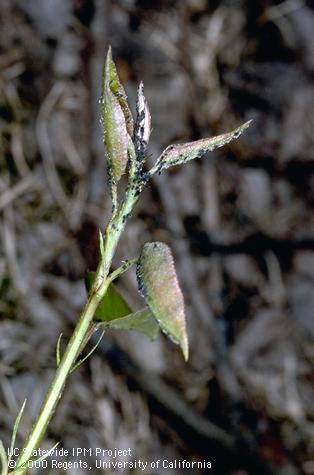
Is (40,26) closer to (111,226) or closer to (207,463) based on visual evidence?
(207,463)

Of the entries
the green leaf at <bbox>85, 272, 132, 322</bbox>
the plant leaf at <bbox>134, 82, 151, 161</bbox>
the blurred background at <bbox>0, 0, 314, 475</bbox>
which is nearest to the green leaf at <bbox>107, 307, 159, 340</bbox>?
the green leaf at <bbox>85, 272, 132, 322</bbox>

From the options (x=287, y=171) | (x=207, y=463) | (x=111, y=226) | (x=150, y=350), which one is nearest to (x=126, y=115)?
(x=111, y=226)

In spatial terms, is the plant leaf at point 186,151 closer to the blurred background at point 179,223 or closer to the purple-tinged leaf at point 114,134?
the purple-tinged leaf at point 114,134

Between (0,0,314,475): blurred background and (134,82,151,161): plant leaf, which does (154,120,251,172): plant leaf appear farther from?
(0,0,314,475): blurred background

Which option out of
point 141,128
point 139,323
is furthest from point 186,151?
point 139,323

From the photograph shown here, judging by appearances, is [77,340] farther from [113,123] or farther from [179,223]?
[179,223]

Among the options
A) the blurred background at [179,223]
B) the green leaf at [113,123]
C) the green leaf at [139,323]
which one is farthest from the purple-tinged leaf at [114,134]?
the blurred background at [179,223]
